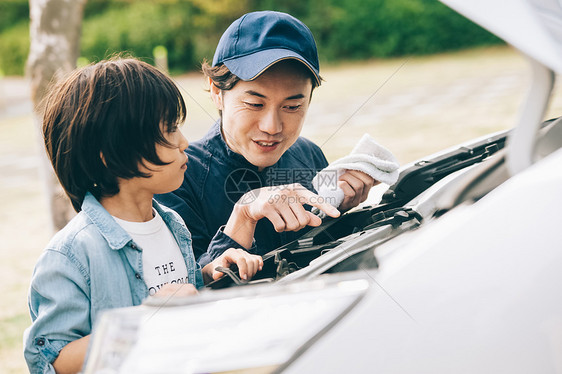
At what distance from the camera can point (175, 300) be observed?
3.73 ft

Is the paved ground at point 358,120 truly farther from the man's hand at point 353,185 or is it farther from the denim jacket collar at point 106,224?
the denim jacket collar at point 106,224

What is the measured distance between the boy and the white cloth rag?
43 cm

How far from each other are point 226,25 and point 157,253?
1718cm

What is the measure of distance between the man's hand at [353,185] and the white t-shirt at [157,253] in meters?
0.55

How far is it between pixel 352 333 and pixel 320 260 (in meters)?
0.34

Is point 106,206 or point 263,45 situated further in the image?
point 263,45

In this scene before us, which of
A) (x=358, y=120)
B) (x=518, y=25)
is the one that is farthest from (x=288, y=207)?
(x=358, y=120)

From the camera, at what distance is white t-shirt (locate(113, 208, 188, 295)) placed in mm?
1653

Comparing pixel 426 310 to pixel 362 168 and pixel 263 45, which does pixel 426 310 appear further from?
pixel 263 45

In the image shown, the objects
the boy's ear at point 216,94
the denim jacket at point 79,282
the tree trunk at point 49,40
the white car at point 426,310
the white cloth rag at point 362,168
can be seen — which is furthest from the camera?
the tree trunk at point 49,40

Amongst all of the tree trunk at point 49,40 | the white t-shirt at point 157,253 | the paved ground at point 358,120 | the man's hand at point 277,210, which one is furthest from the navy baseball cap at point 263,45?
the tree trunk at point 49,40

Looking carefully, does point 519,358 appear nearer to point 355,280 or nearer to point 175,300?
point 355,280

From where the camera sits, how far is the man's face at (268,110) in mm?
1980

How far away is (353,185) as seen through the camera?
76.1 inches
